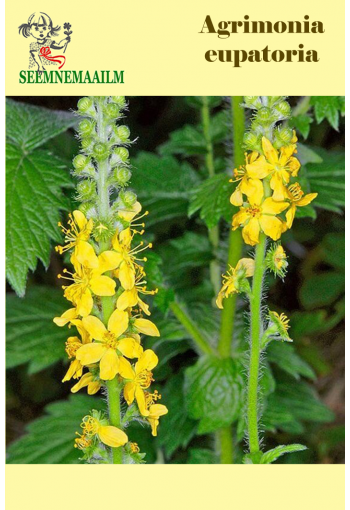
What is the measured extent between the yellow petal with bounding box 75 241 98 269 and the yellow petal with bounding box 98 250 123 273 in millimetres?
23

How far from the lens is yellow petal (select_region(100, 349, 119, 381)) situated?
2.31 m

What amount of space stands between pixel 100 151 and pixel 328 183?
5.98ft

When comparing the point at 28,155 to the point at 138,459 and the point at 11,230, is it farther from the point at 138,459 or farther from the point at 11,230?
the point at 138,459

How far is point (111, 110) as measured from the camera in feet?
7.96

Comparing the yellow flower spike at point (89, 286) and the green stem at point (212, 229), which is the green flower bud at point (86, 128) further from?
the green stem at point (212, 229)

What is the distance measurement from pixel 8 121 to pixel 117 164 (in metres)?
1.31

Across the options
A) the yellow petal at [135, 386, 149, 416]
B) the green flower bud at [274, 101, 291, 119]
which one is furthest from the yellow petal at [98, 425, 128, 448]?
the green flower bud at [274, 101, 291, 119]

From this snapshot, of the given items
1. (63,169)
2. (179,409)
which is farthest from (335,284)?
(63,169)

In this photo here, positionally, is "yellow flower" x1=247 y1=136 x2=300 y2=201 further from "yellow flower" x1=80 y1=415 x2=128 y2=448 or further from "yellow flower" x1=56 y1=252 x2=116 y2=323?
"yellow flower" x1=80 y1=415 x2=128 y2=448

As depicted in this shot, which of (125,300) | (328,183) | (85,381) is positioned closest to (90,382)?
(85,381)

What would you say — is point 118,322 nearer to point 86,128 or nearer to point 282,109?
point 86,128

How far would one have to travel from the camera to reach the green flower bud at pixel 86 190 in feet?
7.66

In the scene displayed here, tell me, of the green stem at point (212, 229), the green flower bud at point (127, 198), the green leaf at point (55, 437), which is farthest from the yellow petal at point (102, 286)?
the green leaf at point (55, 437)

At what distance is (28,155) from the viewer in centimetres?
338
